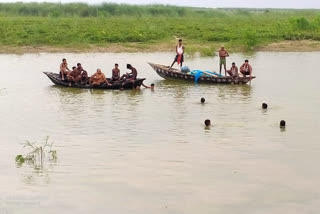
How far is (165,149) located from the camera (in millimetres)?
11727

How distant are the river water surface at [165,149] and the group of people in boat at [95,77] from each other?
362 millimetres

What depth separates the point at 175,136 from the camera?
42.1ft

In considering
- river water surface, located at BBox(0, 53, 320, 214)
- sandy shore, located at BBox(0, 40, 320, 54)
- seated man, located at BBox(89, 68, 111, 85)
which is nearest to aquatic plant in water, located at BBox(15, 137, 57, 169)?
river water surface, located at BBox(0, 53, 320, 214)

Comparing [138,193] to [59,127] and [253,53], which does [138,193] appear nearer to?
[59,127]

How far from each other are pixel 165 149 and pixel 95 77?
25.6 feet

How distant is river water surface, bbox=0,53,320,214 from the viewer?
893 cm

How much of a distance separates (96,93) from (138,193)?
31.9 feet

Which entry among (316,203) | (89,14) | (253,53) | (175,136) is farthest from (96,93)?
(89,14)

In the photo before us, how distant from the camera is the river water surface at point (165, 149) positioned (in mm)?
8930

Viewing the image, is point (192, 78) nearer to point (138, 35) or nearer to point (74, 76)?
point (74, 76)

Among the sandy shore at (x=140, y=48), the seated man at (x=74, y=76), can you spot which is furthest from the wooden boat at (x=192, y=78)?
the sandy shore at (x=140, y=48)

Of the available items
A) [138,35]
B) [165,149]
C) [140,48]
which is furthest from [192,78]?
[138,35]

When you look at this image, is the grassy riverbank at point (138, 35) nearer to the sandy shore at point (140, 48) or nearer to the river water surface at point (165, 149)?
the sandy shore at point (140, 48)

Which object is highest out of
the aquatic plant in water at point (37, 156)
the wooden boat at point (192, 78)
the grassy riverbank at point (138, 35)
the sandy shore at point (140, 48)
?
the grassy riverbank at point (138, 35)
